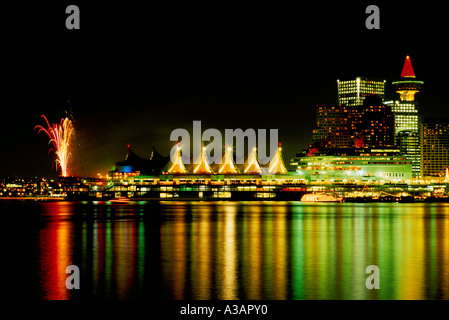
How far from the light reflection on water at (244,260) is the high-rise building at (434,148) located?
5631 inches

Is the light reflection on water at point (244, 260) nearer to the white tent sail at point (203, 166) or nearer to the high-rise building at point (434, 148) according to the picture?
the white tent sail at point (203, 166)

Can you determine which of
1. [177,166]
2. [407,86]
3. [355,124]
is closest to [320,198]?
[177,166]

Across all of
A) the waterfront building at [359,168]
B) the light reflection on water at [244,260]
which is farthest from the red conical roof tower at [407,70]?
the light reflection on water at [244,260]

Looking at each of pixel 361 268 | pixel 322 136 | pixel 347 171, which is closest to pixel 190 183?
pixel 347 171

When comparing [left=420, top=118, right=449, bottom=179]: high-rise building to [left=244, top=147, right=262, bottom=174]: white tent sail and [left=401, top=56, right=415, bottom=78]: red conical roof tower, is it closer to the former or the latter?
[left=401, top=56, right=415, bottom=78]: red conical roof tower

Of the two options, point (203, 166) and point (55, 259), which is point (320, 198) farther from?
point (55, 259)

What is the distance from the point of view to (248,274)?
79.6 feet

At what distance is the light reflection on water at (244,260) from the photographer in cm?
2106

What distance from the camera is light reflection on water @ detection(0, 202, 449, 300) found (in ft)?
69.1

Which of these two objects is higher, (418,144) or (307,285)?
(418,144)

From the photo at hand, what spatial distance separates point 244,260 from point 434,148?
165449mm

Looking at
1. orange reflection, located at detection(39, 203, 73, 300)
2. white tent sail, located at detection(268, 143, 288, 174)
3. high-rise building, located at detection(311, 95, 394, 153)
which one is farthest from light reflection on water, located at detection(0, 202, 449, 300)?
high-rise building, located at detection(311, 95, 394, 153)
